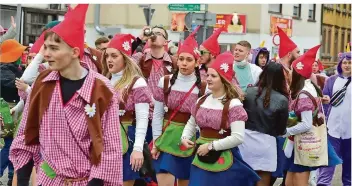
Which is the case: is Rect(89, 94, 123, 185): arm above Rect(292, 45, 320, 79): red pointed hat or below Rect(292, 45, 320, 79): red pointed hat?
below

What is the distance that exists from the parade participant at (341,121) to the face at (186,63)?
114 inches

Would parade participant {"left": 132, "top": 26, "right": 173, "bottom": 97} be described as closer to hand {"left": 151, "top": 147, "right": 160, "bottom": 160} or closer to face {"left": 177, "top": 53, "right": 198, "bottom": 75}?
face {"left": 177, "top": 53, "right": 198, "bottom": 75}

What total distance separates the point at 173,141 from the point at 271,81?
1146mm

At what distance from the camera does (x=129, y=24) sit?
37.4 metres

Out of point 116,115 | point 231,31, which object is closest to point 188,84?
point 116,115

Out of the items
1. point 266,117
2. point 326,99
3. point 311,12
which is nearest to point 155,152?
point 266,117

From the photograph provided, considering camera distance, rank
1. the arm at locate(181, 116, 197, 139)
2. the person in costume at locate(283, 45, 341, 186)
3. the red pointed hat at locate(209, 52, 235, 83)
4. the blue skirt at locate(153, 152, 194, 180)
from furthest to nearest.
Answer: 1. the person in costume at locate(283, 45, 341, 186)
2. the blue skirt at locate(153, 152, 194, 180)
3. the arm at locate(181, 116, 197, 139)
4. the red pointed hat at locate(209, 52, 235, 83)

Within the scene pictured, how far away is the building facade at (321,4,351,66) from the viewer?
44625 millimetres

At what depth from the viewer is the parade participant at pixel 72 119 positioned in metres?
4.42

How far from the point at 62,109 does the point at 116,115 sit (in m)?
0.33

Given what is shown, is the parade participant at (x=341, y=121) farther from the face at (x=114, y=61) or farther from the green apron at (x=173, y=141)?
the face at (x=114, y=61)

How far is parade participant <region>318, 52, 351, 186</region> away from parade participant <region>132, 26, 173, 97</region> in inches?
94.9

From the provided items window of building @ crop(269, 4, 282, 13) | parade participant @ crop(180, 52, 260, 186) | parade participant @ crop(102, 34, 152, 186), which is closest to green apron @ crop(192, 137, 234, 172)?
parade participant @ crop(180, 52, 260, 186)

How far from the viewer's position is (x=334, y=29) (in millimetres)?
46156
